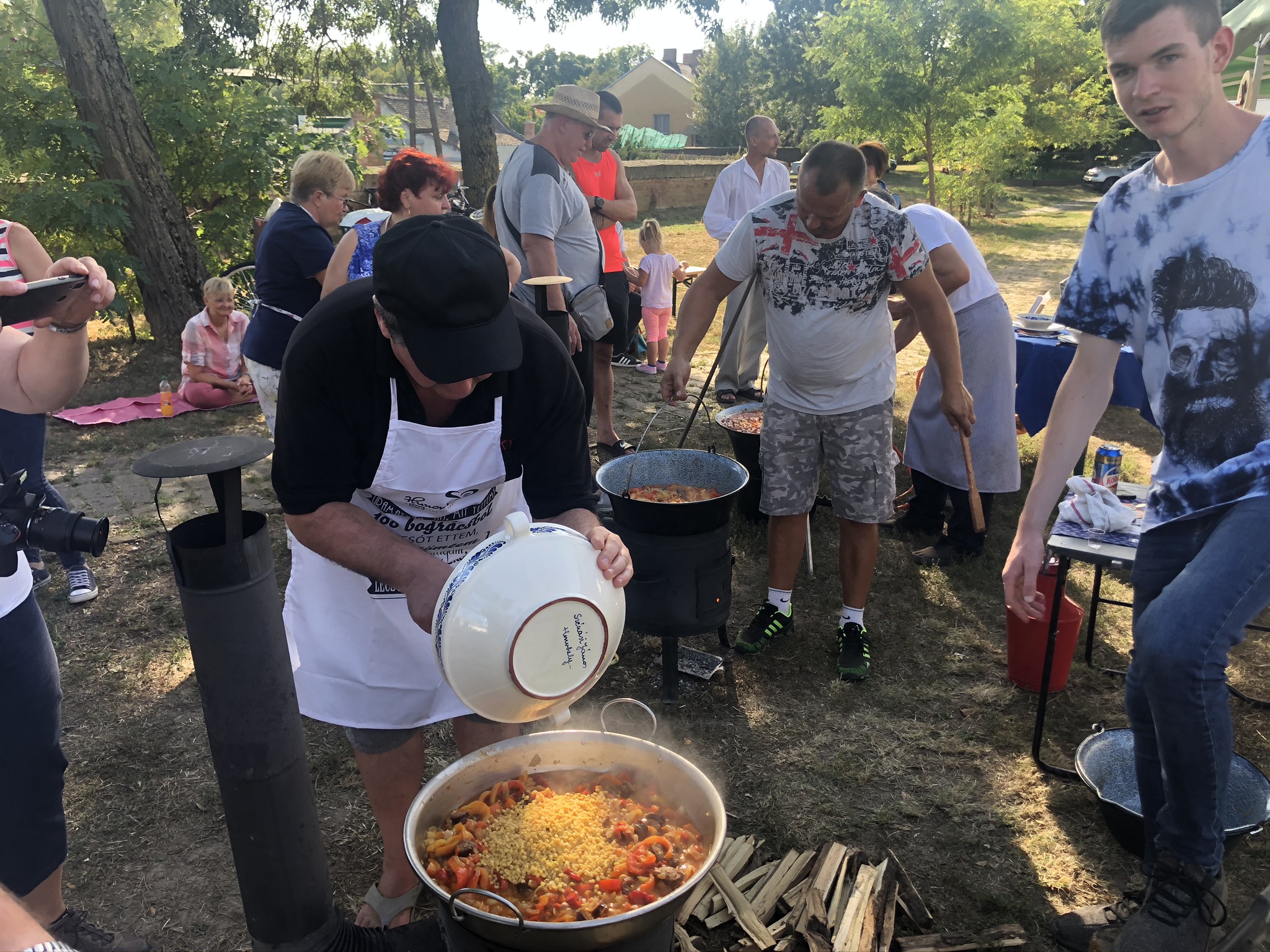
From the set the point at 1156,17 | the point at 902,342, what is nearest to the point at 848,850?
the point at 1156,17

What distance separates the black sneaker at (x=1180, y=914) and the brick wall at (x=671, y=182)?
2119 cm

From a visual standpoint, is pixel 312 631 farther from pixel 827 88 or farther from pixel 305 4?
pixel 827 88

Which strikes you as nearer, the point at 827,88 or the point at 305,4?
the point at 305,4

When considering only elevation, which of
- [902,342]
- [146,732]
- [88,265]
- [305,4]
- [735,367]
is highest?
[305,4]

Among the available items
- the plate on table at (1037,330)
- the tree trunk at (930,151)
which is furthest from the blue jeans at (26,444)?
the tree trunk at (930,151)

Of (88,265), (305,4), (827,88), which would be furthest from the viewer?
(827,88)

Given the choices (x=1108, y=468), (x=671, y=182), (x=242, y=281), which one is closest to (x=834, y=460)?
(x=1108, y=468)

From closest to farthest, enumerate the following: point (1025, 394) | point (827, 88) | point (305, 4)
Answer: point (1025, 394), point (305, 4), point (827, 88)

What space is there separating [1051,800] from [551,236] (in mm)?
3836

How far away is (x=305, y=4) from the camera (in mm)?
18500

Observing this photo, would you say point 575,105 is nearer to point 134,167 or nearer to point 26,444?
point 26,444

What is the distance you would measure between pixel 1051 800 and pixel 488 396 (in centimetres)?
249

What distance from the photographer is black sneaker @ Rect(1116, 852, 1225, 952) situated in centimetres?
217

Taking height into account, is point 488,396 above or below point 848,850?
above
